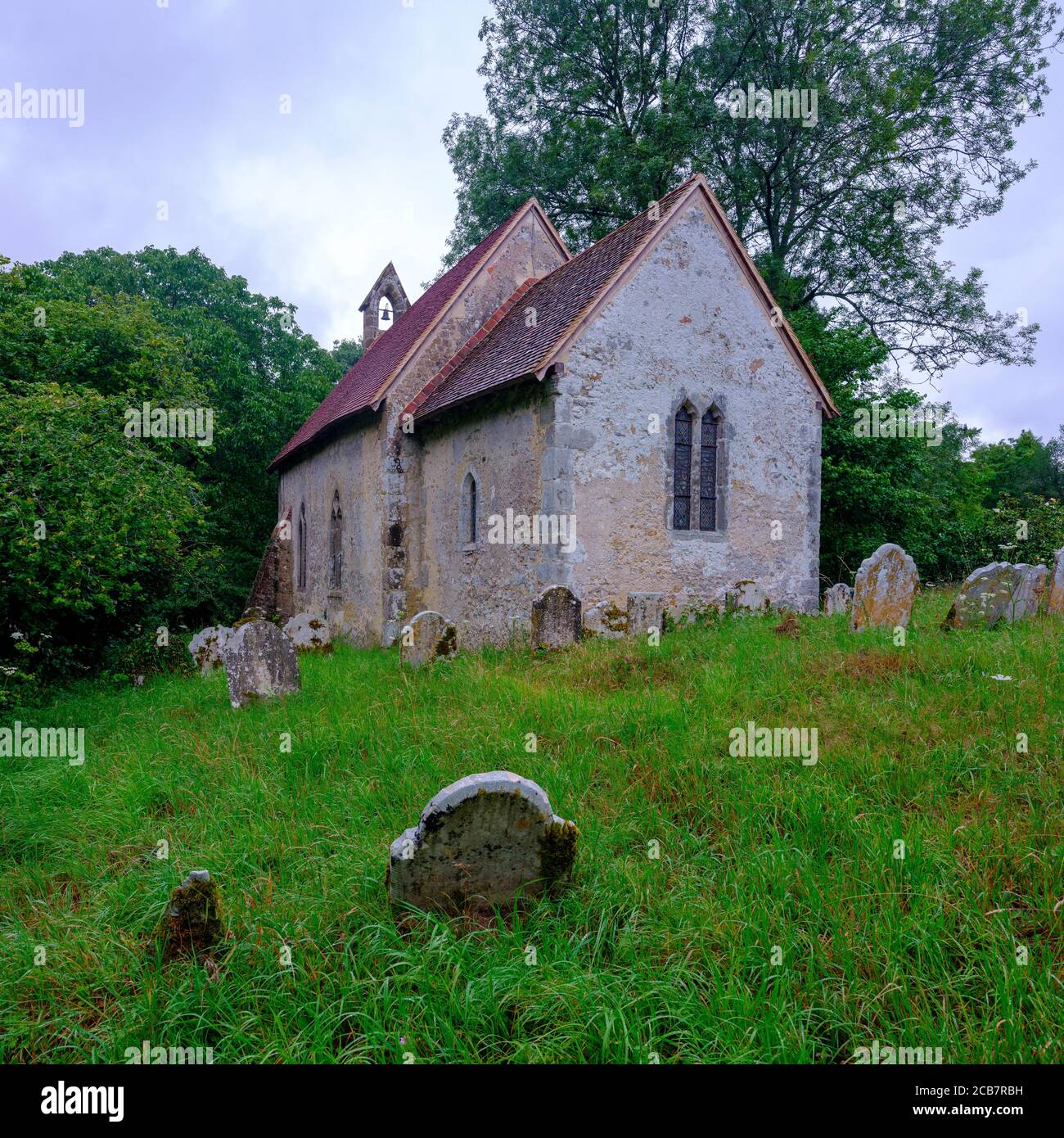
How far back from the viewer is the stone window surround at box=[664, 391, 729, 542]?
11695mm

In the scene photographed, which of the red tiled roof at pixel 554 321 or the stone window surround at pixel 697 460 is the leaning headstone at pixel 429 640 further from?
the stone window surround at pixel 697 460

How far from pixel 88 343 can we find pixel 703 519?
47.8 feet

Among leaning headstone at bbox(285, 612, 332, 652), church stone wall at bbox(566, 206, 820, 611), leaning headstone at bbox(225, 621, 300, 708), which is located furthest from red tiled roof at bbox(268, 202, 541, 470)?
leaning headstone at bbox(225, 621, 300, 708)

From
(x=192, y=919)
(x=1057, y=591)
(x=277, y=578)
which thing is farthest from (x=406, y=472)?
(x=192, y=919)

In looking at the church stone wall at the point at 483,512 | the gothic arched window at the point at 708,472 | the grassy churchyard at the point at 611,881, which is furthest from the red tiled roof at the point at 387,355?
the grassy churchyard at the point at 611,881

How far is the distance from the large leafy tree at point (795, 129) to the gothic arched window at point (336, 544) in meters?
11.5

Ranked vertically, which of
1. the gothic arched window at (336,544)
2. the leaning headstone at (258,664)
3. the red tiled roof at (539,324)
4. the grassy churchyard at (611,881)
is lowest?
the grassy churchyard at (611,881)

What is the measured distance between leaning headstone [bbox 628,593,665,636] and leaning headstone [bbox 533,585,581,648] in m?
0.77

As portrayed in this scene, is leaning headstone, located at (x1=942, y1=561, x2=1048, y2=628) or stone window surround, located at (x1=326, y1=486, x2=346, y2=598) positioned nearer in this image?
leaning headstone, located at (x1=942, y1=561, x2=1048, y2=628)

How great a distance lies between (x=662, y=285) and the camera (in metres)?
11.7

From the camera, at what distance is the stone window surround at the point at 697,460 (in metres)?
11.7

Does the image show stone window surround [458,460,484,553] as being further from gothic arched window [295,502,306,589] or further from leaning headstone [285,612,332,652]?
gothic arched window [295,502,306,589]
